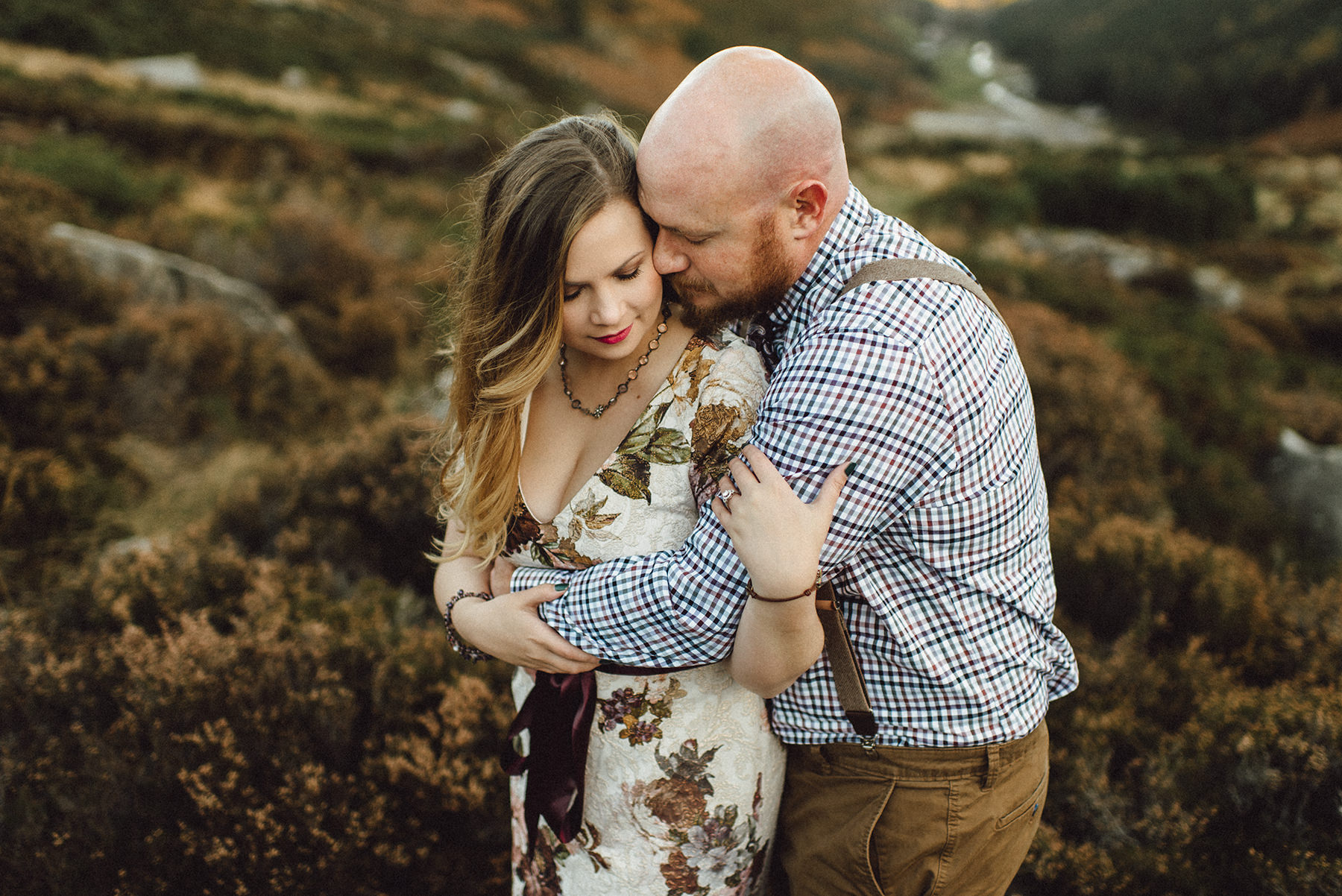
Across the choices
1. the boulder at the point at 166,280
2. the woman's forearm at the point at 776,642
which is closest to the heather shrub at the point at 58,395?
the boulder at the point at 166,280

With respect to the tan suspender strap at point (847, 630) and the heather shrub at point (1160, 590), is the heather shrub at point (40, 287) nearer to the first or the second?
the tan suspender strap at point (847, 630)

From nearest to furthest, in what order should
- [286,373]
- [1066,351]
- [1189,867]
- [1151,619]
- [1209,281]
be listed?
[1189,867], [1151,619], [286,373], [1066,351], [1209,281]

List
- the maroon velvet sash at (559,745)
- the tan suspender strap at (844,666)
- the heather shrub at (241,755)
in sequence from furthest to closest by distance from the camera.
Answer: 1. the heather shrub at (241,755)
2. the maroon velvet sash at (559,745)
3. the tan suspender strap at (844,666)

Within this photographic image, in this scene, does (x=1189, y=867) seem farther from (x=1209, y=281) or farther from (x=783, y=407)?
(x=1209, y=281)

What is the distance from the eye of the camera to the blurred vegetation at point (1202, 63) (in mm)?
36375

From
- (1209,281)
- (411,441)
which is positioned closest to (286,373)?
(411,441)

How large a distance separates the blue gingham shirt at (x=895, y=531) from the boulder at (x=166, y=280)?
18.6ft

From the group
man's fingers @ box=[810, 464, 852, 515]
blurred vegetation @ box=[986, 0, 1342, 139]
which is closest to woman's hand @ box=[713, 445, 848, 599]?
man's fingers @ box=[810, 464, 852, 515]

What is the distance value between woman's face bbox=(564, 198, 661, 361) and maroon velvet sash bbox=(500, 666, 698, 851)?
73 cm

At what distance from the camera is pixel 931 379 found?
1287mm

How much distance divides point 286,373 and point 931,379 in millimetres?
5717

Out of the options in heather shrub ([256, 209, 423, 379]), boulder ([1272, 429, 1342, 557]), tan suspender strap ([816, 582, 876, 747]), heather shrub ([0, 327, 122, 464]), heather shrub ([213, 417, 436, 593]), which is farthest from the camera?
heather shrub ([256, 209, 423, 379])

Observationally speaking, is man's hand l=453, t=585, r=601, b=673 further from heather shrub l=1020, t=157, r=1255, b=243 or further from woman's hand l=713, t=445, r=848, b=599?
heather shrub l=1020, t=157, r=1255, b=243

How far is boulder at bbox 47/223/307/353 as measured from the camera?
5793 mm
